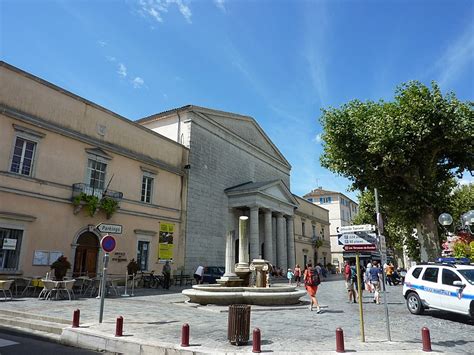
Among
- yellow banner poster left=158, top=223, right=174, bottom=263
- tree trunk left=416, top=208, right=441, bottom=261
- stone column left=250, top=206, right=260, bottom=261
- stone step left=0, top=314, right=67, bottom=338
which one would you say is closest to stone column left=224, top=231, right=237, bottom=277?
stone step left=0, top=314, right=67, bottom=338

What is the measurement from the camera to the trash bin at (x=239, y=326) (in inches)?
268

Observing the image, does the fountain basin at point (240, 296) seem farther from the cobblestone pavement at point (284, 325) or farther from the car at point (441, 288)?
the car at point (441, 288)

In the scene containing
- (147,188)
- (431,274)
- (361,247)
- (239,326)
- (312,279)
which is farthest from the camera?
(147,188)

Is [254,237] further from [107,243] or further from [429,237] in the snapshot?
[107,243]

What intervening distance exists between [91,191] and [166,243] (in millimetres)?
6949

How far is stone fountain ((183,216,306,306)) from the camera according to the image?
12.2 m

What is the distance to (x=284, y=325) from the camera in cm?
899

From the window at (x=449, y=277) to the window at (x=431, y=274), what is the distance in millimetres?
325

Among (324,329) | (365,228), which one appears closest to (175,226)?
(324,329)

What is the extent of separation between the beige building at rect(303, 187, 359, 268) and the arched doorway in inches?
1893

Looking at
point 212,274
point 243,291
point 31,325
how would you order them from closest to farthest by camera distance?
point 31,325
point 243,291
point 212,274

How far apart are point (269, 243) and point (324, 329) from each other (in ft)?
76.2

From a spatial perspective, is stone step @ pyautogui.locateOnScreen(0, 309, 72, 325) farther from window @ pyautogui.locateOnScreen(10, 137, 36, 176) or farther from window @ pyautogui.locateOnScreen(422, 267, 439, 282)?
window @ pyautogui.locateOnScreen(422, 267, 439, 282)

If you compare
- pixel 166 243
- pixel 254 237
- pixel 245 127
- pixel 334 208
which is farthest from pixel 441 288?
pixel 334 208
